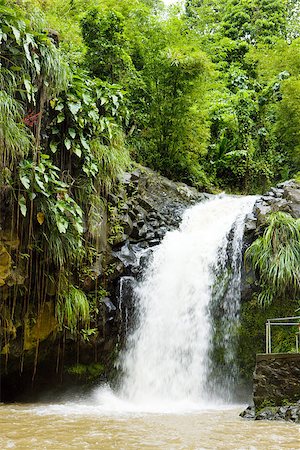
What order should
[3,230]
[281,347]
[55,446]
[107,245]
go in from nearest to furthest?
[55,446]
[3,230]
[281,347]
[107,245]

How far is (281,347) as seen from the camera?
28.3 ft

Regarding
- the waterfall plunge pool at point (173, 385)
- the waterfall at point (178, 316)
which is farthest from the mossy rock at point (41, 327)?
the waterfall at point (178, 316)

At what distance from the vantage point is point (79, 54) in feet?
43.1

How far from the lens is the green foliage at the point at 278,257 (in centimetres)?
884

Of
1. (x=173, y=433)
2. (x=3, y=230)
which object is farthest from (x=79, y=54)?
(x=173, y=433)

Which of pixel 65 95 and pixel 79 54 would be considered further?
pixel 79 54

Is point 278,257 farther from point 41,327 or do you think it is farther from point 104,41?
point 104,41

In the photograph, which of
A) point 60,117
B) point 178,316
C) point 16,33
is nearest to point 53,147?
point 60,117

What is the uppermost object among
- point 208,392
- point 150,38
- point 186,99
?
point 150,38

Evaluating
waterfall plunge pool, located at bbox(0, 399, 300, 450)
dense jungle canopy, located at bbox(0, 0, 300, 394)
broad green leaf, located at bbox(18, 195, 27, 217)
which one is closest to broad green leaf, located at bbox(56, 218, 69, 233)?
dense jungle canopy, located at bbox(0, 0, 300, 394)

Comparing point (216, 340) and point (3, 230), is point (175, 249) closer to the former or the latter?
point (216, 340)

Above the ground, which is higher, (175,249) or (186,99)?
(186,99)

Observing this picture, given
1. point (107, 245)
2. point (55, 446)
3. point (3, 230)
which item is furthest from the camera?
point (107, 245)

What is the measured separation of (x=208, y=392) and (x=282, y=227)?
342cm
